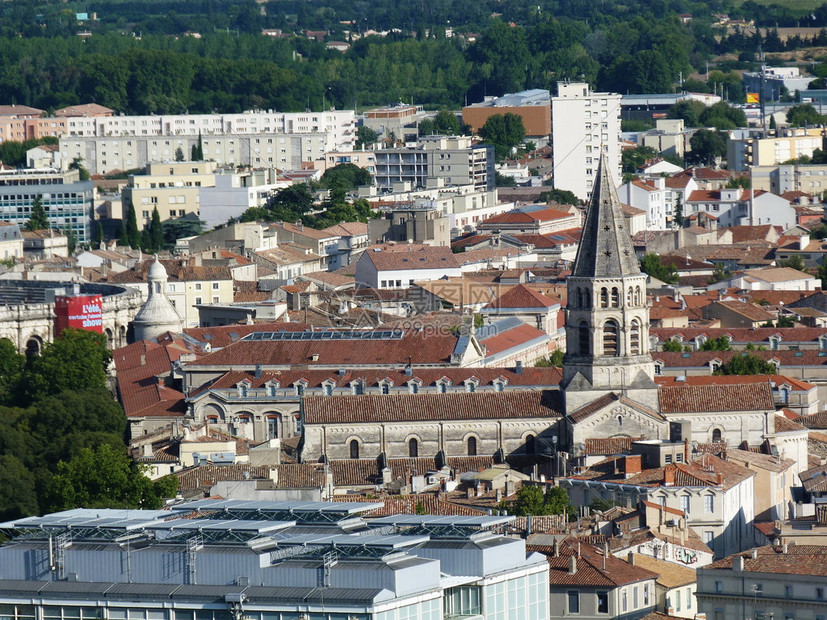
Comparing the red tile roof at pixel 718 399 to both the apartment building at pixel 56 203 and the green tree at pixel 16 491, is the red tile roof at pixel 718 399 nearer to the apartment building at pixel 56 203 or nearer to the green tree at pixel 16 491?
the green tree at pixel 16 491

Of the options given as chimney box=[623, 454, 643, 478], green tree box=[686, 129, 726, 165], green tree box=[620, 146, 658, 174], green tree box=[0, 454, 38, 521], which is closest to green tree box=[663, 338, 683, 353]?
chimney box=[623, 454, 643, 478]

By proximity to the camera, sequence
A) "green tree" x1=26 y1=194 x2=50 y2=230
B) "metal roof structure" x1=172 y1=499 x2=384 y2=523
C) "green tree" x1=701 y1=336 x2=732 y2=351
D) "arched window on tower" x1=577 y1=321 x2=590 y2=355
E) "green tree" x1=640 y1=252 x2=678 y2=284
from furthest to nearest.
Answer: "green tree" x1=26 y1=194 x2=50 y2=230, "green tree" x1=640 y1=252 x2=678 y2=284, "green tree" x1=701 y1=336 x2=732 y2=351, "arched window on tower" x1=577 y1=321 x2=590 y2=355, "metal roof structure" x1=172 y1=499 x2=384 y2=523

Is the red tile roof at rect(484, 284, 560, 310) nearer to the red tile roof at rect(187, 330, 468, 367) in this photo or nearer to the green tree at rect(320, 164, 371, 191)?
the red tile roof at rect(187, 330, 468, 367)

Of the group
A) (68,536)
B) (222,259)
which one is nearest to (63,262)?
(222,259)

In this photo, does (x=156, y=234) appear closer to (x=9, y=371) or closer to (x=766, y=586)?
(x=9, y=371)

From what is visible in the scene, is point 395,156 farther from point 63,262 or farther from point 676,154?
point 63,262

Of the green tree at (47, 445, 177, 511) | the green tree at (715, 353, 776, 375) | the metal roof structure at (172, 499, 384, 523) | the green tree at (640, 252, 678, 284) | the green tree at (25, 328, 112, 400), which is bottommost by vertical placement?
the green tree at (640, 252, 678, 284)

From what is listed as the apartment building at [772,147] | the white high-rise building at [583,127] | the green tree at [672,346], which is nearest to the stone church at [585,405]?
the green tree at [672,346]
